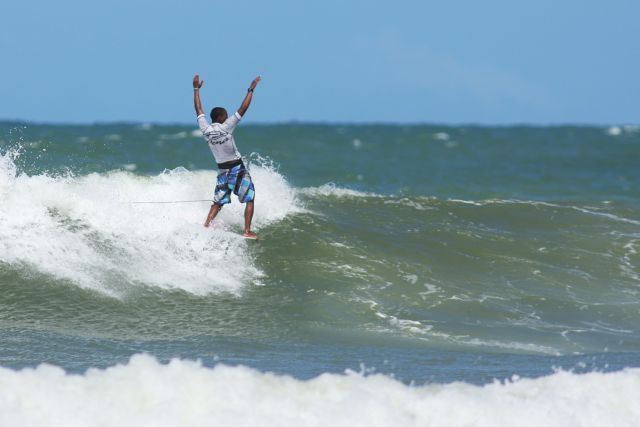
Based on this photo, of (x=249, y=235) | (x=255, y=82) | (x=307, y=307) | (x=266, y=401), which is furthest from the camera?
(x=249, y=235)

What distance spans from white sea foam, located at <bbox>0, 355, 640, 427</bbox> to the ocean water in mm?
13

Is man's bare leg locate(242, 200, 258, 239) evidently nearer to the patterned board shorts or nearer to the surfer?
the surfer

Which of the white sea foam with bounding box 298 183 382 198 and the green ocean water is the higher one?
the white sea foam with bounding box 298 183 382 198

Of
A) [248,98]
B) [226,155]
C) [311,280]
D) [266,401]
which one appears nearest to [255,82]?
[248,98]

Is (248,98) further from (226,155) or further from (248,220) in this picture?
(248,220)

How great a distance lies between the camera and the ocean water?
21.4 feet

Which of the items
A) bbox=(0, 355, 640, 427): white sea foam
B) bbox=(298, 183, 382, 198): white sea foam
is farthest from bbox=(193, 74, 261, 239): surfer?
bbox=(298, 183, 382, 198): white sea foam

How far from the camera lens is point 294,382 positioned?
22.1ft

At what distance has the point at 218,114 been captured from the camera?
35.1 ft

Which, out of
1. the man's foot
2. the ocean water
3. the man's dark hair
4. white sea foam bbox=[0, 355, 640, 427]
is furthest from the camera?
the man's foot

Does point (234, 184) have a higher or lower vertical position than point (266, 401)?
higher

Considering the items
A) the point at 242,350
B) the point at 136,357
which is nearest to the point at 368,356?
the point at 242,350

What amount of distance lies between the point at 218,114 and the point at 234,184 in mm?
874

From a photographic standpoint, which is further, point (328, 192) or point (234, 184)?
point (328, 192)
